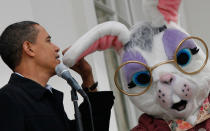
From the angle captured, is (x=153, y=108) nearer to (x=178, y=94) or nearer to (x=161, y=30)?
(x=178, y=94)

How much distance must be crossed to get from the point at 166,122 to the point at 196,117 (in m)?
0.13

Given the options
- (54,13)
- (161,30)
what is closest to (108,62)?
(54,13)

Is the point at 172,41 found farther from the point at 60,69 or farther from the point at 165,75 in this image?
the point at 60,69

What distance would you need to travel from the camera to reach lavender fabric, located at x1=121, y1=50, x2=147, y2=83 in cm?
176

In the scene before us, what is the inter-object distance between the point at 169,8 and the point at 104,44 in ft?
1.08

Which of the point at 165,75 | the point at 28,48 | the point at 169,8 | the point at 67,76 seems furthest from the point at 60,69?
the point at 169,8

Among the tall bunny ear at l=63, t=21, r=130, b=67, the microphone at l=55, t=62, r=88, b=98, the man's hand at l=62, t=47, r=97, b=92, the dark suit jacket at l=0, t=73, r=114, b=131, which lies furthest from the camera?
the man's hand at l=62, t=47, r=97, b=92

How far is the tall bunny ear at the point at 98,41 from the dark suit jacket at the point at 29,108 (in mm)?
171

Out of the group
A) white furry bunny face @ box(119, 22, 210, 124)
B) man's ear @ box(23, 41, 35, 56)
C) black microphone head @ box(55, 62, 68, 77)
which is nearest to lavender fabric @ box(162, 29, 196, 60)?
white furry bunny face @ box(119, 22, 210, 124)

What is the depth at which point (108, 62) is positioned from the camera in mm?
3584

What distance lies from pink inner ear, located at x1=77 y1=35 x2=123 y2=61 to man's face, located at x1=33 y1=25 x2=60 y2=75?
0.13 m

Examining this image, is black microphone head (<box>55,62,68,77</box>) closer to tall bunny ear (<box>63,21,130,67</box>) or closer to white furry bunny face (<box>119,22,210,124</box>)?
tall bunny ear (<box>63,21,130,67</box>)

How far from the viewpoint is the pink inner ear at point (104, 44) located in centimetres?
172

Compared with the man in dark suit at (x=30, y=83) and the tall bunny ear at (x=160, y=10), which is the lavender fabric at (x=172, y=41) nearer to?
the tall bunny ear at (x=160, y=10)
